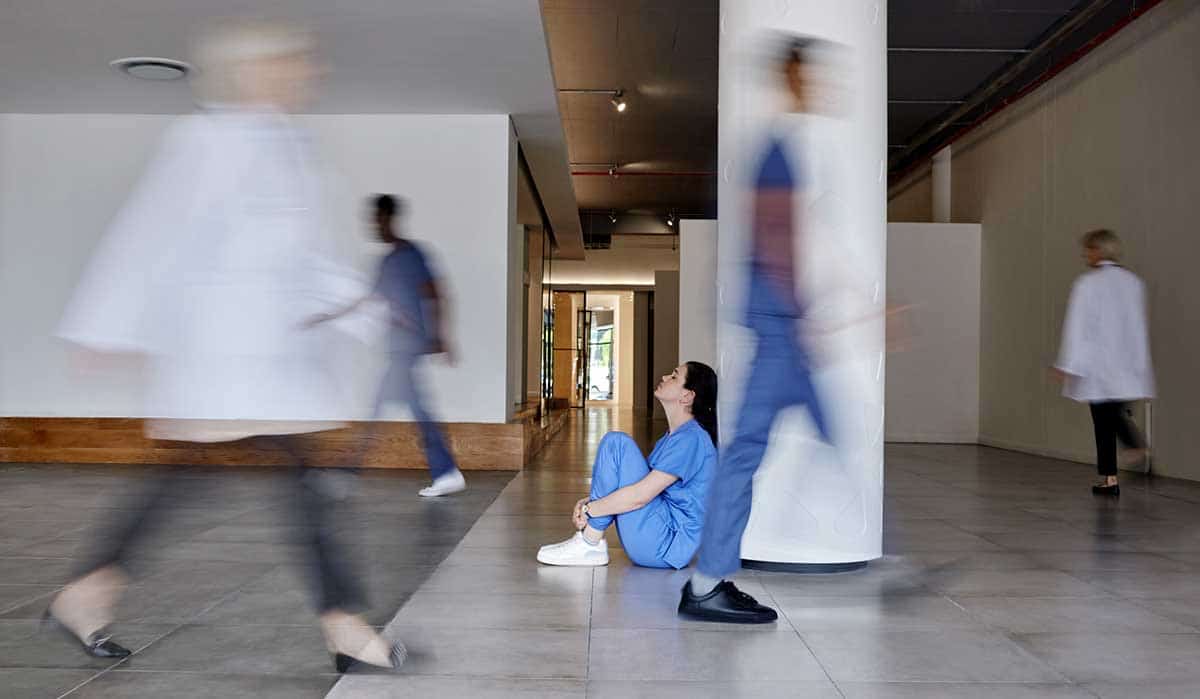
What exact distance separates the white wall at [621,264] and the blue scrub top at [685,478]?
15.3 m

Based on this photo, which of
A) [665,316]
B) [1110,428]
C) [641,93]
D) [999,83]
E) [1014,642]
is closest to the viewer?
[1014,642]

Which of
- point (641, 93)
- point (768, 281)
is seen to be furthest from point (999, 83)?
point (768, 281)

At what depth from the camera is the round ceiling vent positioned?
21.3ft

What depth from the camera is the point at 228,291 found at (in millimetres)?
2309

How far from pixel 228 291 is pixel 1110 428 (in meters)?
5.36

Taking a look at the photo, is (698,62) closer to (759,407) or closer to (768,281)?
(768,281)

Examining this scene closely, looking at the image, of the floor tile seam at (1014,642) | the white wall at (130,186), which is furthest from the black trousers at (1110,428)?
the white wall at (130,186)

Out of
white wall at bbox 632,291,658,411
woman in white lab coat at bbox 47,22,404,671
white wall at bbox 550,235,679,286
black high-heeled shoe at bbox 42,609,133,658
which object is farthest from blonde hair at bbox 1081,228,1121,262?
white wall at bbox 632,291,658,411

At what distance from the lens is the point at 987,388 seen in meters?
10.9

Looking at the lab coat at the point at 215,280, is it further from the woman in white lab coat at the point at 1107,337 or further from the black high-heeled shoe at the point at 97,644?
the woman in white lab coat at the point at 1107,337

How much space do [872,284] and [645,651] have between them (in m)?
1.68

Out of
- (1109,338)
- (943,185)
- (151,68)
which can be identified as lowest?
(1109,338)

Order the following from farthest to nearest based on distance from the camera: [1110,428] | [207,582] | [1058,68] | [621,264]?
1. [621,264]
2. [1058,68]
3. [1110,428]
4. [207,582]

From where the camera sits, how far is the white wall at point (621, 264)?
20.3m
